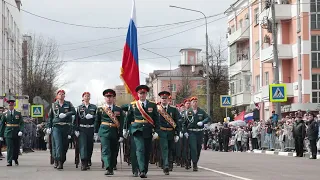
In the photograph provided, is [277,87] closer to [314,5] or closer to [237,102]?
[314,5]

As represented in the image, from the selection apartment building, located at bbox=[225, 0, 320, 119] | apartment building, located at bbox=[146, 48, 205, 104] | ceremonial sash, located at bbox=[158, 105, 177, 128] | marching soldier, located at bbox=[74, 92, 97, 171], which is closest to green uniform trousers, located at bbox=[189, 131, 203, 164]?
ceremonial sash, located at bbox=[158, 105, 177, 128]

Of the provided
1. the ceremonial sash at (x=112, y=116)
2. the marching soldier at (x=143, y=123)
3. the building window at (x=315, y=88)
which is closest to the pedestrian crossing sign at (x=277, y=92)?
the building window at (x=315, y=88)

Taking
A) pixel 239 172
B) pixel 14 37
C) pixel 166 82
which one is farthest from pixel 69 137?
pixel 166 82

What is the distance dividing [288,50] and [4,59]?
29.9 m

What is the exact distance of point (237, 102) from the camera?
63125mm

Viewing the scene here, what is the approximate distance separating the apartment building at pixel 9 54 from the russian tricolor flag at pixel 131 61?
44.5 meters

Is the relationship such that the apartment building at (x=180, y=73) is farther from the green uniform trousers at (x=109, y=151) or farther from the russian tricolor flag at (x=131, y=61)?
the green uniform trousers at (x=109, y=151)

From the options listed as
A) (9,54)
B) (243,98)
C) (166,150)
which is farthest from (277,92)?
(9,54)

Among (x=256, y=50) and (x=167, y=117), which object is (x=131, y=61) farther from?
(x=256, y=50)

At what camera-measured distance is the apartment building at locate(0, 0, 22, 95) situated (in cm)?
6706

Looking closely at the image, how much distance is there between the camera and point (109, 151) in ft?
54.8

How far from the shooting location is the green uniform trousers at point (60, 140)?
61.2 ft

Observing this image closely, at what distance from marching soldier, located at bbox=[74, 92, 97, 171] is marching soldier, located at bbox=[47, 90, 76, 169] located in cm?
34

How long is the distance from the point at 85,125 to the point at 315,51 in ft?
106
